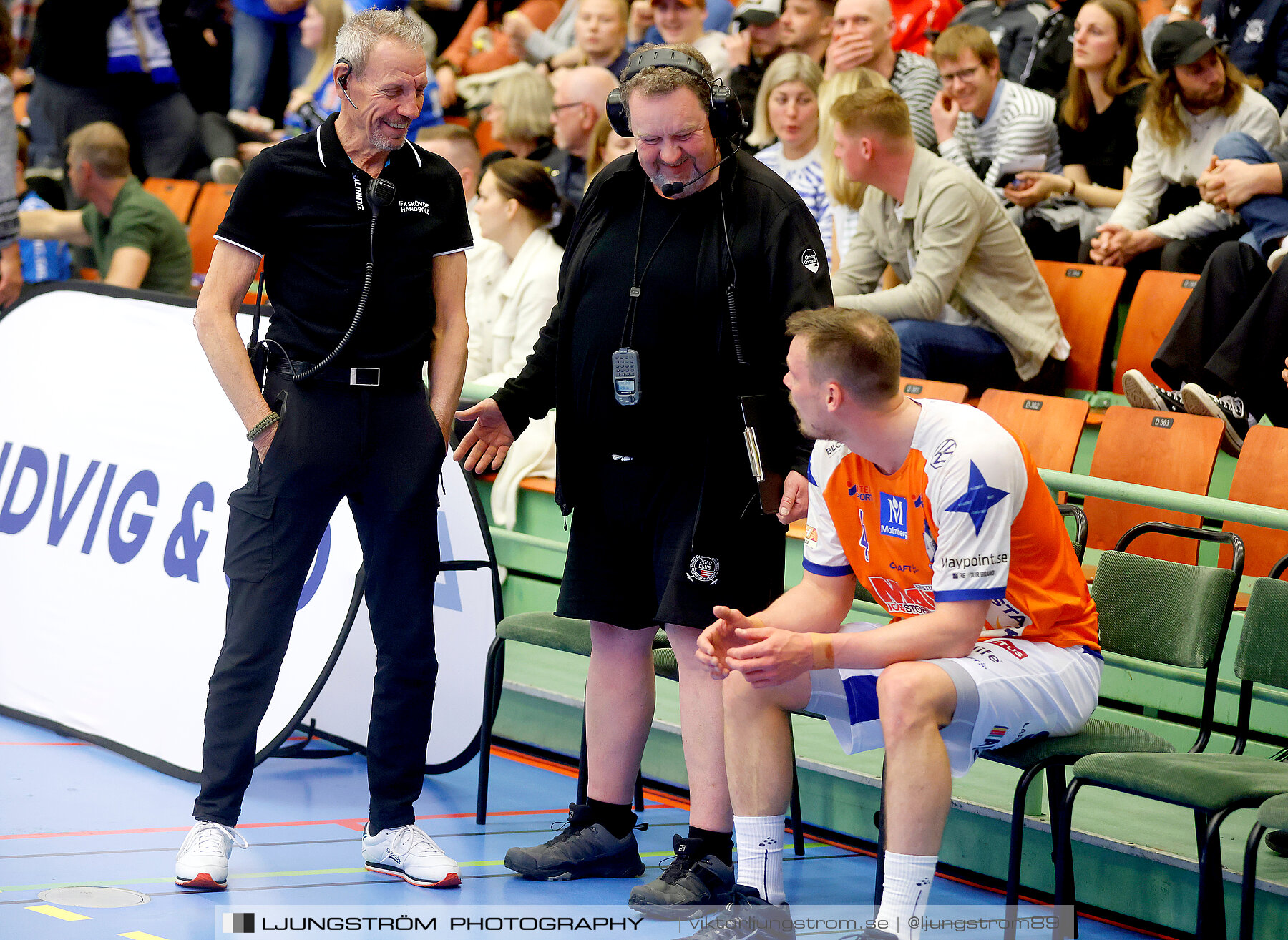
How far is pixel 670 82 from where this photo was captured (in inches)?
118

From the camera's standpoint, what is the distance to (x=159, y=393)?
428 cm

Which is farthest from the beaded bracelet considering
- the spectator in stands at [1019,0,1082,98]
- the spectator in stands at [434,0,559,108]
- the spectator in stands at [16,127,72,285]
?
the spectator in stands at [434,0,559,108]

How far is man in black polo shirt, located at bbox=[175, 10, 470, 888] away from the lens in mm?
3076

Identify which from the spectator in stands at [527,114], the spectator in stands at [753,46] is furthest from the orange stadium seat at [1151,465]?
the spectator in stands at [527,114]

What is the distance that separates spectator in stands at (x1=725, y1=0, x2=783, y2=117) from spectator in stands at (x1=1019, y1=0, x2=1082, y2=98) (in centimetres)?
114

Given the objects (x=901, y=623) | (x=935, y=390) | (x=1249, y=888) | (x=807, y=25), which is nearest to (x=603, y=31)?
(x=807, y=25)

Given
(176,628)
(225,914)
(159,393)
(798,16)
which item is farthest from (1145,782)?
(798,16)

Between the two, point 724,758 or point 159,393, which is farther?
point 159,393

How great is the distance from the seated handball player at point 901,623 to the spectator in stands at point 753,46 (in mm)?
4064

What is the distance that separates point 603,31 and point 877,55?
1.89 meters

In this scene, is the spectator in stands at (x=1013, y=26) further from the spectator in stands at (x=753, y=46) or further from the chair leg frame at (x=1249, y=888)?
the chair leg frame at (x=1249, y=888)

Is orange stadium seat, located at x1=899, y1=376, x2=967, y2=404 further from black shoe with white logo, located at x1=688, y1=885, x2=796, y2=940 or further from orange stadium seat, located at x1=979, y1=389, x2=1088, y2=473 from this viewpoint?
black shoe with white logo, located at x1=688, y1=885, x2=796, y2=940

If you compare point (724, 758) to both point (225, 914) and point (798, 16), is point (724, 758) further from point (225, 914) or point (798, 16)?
point (798, 16)

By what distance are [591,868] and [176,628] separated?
4.73 ft
